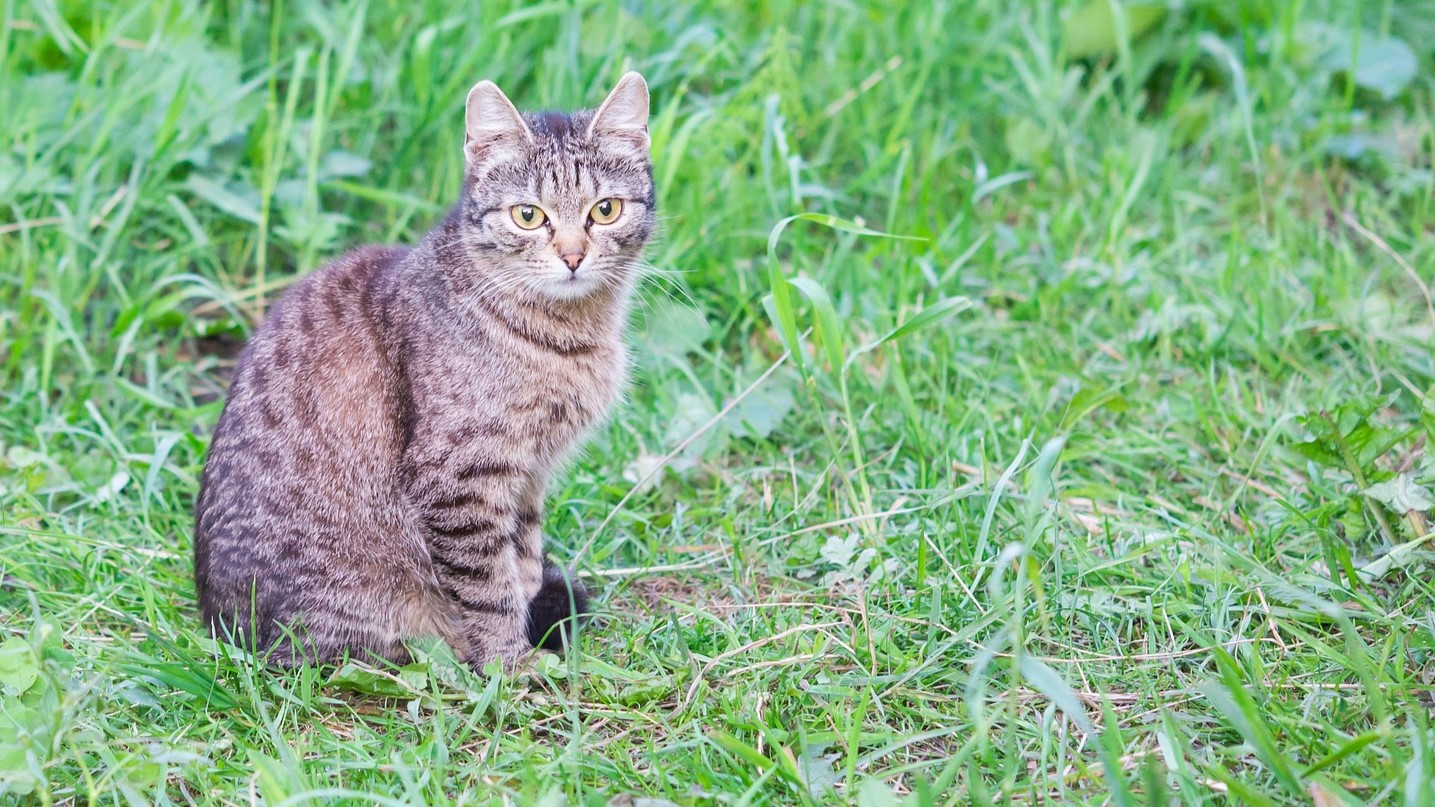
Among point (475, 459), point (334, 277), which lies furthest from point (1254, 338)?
point (334, 277)

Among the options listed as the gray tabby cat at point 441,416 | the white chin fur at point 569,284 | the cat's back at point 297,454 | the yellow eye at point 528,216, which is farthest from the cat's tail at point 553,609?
the yellow eye at point 528,216

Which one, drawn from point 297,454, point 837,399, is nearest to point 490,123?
point 297,454

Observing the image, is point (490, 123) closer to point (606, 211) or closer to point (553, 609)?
point (606, 211)

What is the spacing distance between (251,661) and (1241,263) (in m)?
3.71

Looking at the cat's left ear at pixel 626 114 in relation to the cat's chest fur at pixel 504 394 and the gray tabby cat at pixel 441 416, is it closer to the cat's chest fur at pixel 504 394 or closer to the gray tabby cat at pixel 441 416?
the gray tabby cat at pixel 441 416

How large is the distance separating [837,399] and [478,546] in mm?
1386

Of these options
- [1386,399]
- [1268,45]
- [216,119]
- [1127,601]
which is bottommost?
[1127,601]

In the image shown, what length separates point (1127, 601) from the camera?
10.2ft

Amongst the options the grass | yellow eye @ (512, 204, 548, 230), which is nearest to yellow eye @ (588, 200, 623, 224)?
yellow eye @ (512, 204, 548, 230)

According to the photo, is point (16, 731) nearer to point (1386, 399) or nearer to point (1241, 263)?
point (1386, 399)

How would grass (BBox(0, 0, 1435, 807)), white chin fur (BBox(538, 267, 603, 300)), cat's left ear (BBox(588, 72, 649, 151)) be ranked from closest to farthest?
grass (BBox(0, 0, 1435, 807))
white chin fur (BBox(538, 267, 603, 300))
cat's left ear (BBox(588, 72, 649, 151))

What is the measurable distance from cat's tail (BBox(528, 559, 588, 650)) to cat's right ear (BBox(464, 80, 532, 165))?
3.70 feet

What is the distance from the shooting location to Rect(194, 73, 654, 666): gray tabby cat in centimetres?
309

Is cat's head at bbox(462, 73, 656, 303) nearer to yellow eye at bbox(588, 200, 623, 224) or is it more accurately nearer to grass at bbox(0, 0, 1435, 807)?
yellow eye at bbox(588, 200, 623, 224)
